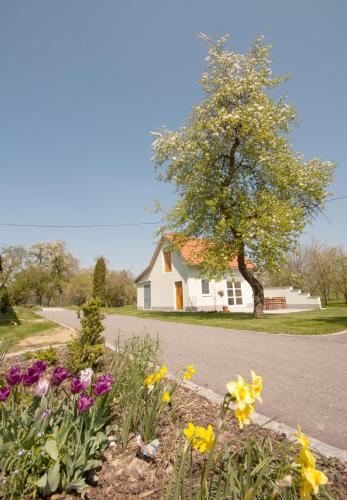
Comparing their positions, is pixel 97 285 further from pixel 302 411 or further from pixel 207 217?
pixel 302 411

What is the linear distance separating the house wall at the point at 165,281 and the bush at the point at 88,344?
20245 millimetres

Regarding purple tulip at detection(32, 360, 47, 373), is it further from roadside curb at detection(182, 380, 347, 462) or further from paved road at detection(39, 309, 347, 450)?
paved road at detection(39, 309, 347, 450)

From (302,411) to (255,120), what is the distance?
624 inches

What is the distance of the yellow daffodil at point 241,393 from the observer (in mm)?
1425

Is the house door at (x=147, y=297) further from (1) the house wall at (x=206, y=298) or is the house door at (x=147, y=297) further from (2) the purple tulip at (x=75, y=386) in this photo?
(2) the purple tulip at (x=75, y=386)

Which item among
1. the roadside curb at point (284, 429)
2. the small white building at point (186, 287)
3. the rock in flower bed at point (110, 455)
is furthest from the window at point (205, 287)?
the rock in flower bed at point (110, 455)

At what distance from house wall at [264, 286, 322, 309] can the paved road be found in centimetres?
1851

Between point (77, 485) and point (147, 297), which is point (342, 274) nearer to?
point (147, 297)

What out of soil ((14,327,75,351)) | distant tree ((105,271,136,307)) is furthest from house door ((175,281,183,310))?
distant tree ((105,271,136,307))

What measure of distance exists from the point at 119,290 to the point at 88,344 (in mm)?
41220

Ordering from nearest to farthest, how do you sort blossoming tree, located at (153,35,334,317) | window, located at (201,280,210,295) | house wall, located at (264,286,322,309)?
blossoming tree, located at (153,35,334,317)
window, located at (201,280,210,295)
house wall, located at (264,286,322,309)

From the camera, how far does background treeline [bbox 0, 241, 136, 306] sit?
121 ft


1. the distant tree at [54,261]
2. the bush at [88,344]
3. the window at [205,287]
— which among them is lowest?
the bush at [88,344]

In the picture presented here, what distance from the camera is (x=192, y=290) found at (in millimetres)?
25516
